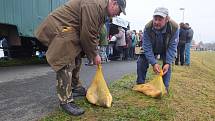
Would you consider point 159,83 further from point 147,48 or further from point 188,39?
point 188,39

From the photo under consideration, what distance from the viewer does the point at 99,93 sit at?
213 inches

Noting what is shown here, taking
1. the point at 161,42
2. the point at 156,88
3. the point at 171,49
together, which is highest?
the point at 161,42

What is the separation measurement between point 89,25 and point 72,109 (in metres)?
1.19

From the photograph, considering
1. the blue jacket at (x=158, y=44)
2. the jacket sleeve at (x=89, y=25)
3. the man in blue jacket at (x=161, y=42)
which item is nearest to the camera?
the jacket sleeve at (x=89, y=25)

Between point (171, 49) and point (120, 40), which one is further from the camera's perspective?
point (120, 40)

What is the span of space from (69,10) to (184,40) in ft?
35.6

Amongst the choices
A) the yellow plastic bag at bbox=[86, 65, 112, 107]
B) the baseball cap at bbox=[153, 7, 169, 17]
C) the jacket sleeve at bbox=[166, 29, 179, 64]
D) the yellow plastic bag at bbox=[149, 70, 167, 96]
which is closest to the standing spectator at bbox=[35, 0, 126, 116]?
the yellow plastic bag at bbox=[86, 65, 112, 107]

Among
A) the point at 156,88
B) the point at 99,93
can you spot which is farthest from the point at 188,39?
A: the point at 99,93

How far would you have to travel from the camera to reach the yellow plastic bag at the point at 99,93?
17.6 ft

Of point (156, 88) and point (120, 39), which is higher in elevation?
point (120, 39)

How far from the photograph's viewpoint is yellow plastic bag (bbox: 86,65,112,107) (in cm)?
537

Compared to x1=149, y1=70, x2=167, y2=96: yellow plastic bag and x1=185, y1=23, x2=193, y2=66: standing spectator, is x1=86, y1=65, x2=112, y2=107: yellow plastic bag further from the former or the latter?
x1=185, y1=23, x2=193, y2=66: standing spectator

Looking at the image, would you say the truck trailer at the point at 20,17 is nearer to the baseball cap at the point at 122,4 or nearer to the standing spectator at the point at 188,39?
the standing spectator at the point at 188,39

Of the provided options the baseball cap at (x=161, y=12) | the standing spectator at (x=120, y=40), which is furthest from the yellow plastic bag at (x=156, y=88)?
the standing spectator at (x=120, y=40)
